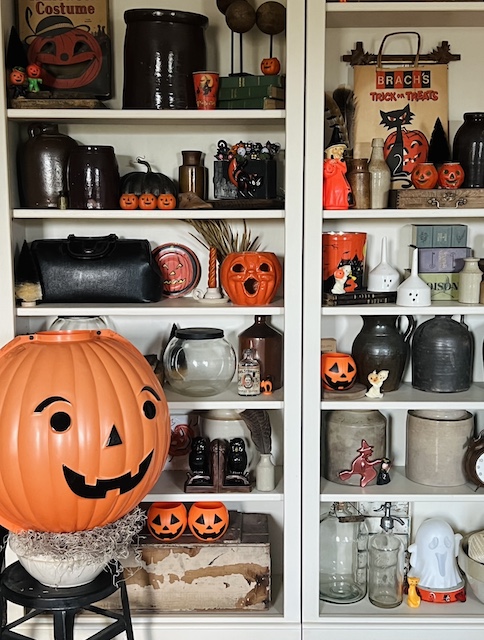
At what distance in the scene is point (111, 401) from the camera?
7.06 feet

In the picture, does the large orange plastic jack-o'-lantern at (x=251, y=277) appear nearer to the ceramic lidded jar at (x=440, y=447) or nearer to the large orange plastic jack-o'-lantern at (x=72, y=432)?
the large orange plastic jack-o'-lantern at (x=72, y=432)

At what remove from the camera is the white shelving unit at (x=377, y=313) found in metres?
2.51

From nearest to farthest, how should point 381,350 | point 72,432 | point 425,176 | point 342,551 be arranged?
1. point 72,432
2. point 425,176
3. point 381,350
4. point 342,551

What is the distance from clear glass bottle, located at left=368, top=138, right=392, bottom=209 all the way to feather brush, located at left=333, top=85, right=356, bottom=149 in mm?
166

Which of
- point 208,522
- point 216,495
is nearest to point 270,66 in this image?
point 216,495

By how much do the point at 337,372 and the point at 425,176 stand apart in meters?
0.69

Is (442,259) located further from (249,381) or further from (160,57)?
(160,57)

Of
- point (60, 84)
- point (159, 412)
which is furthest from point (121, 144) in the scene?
point (159, 412)

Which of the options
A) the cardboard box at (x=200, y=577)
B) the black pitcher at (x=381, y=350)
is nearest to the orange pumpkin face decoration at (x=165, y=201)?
the black pitcher at (x=381, y=350)

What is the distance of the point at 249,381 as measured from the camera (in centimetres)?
269

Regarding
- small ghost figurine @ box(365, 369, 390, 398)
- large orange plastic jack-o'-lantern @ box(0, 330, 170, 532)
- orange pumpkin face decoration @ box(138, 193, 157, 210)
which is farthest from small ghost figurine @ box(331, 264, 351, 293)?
large orange plastic jack-o'-lantern @ box(0, 330, 170, 532)

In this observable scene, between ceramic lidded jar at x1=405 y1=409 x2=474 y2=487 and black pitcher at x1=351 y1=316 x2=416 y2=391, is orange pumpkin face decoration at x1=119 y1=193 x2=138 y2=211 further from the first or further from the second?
ceramic lidded jar at x1=405 y1=409 x2=474 y2=487

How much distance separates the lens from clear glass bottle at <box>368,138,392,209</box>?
2.64 meters

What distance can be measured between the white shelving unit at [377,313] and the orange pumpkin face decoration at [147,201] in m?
0.49
